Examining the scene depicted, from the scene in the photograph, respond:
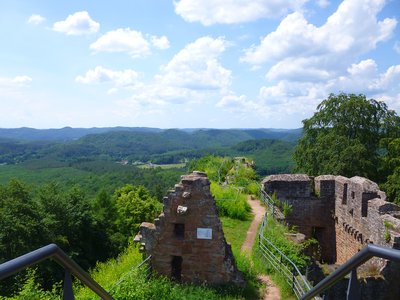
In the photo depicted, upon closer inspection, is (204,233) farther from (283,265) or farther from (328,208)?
(328,208)

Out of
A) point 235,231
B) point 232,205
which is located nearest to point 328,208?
point 232,205

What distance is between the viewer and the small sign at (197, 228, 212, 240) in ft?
34.0

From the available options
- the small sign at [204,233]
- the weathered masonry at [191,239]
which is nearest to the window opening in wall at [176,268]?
the weathered masonry at [191,239]

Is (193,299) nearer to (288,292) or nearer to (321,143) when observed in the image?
(288,292)

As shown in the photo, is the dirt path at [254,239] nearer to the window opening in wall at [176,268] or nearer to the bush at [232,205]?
the bush at [232,205]

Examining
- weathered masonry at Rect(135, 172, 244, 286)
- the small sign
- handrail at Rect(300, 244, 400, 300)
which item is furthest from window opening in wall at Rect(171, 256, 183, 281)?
handrail at Rect(300, 244, 400, 300)

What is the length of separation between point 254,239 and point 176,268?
12.2 ft

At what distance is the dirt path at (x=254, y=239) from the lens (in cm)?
1012

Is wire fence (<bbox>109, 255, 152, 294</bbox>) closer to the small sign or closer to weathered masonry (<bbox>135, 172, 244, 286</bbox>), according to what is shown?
weathered masonry (<bbox>135, 172, 244, 286</bbox>)

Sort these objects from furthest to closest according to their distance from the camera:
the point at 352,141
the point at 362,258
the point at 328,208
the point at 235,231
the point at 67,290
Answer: the point at 352,141, the point at 328,208, the point at 235,231, the point at 67,290, the point at 362,258

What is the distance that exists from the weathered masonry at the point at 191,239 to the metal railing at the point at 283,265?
49.2 inches

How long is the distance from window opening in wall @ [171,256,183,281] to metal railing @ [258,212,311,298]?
8.53ft

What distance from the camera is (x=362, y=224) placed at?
48.3 ft

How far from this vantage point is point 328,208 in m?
17.5
